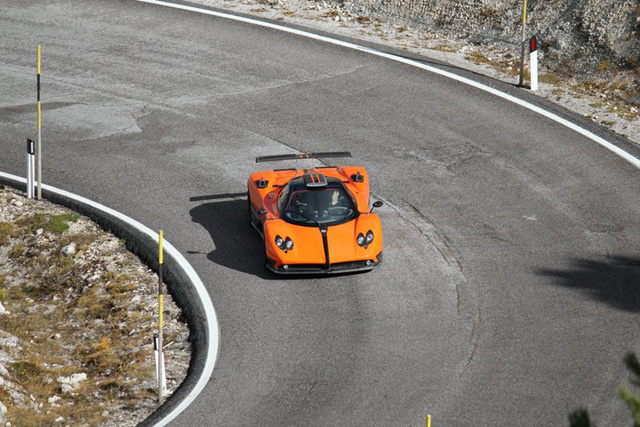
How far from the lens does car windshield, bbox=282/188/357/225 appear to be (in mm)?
16031

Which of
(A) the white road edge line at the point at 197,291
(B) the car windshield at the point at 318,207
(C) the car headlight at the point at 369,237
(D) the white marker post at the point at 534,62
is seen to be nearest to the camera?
(A) the white road edge line at the point at 197,291

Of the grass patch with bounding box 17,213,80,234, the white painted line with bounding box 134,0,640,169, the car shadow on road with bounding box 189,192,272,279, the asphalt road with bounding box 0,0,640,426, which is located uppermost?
the white painted line with bounding box 134,0,640,169

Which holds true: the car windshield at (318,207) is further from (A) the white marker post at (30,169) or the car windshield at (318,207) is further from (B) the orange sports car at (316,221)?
(A) the white marker post at (30,169)

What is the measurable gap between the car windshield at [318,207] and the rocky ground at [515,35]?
7136mm

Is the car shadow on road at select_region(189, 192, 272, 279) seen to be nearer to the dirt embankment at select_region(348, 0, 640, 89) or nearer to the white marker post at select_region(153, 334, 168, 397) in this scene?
the white marker post at select_region(153, 334, 168, 397)

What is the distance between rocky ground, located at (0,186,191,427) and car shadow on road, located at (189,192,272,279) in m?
1.32

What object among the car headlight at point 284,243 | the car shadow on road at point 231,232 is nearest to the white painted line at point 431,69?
the car shadow on road at point 231,232

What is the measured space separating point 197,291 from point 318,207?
7.69 feet

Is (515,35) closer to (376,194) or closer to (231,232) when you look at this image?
(376,194)

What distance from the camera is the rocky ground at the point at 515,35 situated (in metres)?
21.8

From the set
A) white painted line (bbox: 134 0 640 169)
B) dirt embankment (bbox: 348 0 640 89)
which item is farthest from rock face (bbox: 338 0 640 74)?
white painted line (bbox: 134 0 640 169)

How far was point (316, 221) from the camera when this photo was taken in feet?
52.3

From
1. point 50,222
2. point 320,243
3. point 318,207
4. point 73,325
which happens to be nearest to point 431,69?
point 318,207

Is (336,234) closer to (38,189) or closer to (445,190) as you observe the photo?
(445,190)
